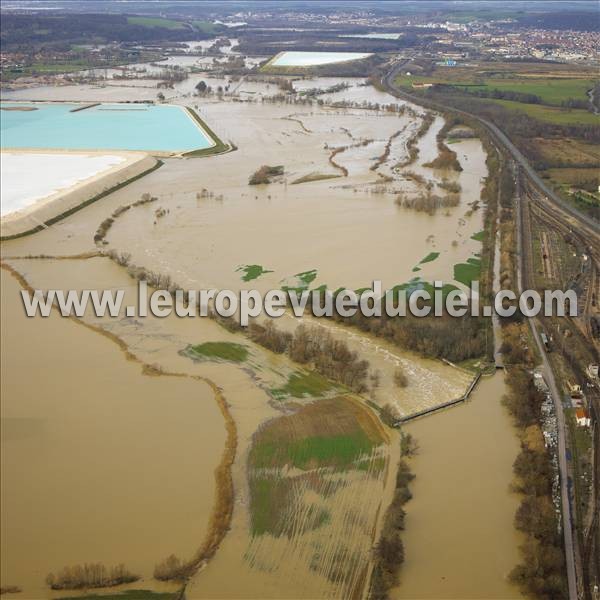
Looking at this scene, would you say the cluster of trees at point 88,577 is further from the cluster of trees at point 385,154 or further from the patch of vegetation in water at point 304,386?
the cluster of trees at point 385,154

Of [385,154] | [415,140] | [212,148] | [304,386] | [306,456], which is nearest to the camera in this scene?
[306,456]

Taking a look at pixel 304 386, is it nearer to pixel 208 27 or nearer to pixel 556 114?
pixel 556 114

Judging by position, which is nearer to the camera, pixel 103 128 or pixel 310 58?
pixel 103 128

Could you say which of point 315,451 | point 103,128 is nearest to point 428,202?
point 315,451

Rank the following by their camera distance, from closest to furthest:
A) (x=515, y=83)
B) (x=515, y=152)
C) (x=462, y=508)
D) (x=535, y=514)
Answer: (x=535, y=514), (x=462, y=508), (x=515, y=152), (x=515, y=83)

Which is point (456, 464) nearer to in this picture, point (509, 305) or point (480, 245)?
point (509, 305)

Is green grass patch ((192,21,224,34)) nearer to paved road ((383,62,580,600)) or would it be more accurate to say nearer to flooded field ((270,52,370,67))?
flooded field ((270,52,370,67))
